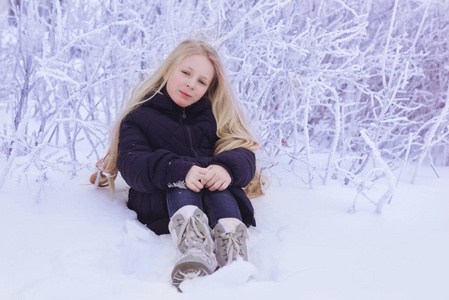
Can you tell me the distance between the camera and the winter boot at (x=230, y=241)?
145cm

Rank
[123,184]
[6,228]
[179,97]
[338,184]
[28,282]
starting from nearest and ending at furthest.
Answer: [28,282] → [6,228] → [179,97] → [123,184] → [338,184]

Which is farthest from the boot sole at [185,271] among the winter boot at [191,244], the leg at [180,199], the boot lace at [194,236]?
the leg at [180,199]

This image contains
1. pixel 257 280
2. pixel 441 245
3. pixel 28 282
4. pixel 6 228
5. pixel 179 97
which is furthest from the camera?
pixel 179 97

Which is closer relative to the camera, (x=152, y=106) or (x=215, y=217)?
(x=215, y=217)

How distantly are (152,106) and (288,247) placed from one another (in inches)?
35.7

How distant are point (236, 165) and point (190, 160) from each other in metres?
0.21

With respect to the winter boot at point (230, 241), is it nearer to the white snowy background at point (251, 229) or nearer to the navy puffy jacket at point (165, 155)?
the white snowy background at point (251, 229)

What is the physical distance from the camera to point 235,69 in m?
3.10

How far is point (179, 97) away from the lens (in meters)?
1.89

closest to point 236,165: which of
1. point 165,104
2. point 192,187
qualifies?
point 192,187

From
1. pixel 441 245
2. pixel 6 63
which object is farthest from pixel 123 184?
pixel 6 63

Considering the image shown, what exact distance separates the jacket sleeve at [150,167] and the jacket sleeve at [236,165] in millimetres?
137

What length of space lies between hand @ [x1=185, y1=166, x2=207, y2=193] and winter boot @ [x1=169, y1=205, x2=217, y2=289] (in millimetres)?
83

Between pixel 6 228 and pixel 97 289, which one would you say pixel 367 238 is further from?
pixel 6 228
